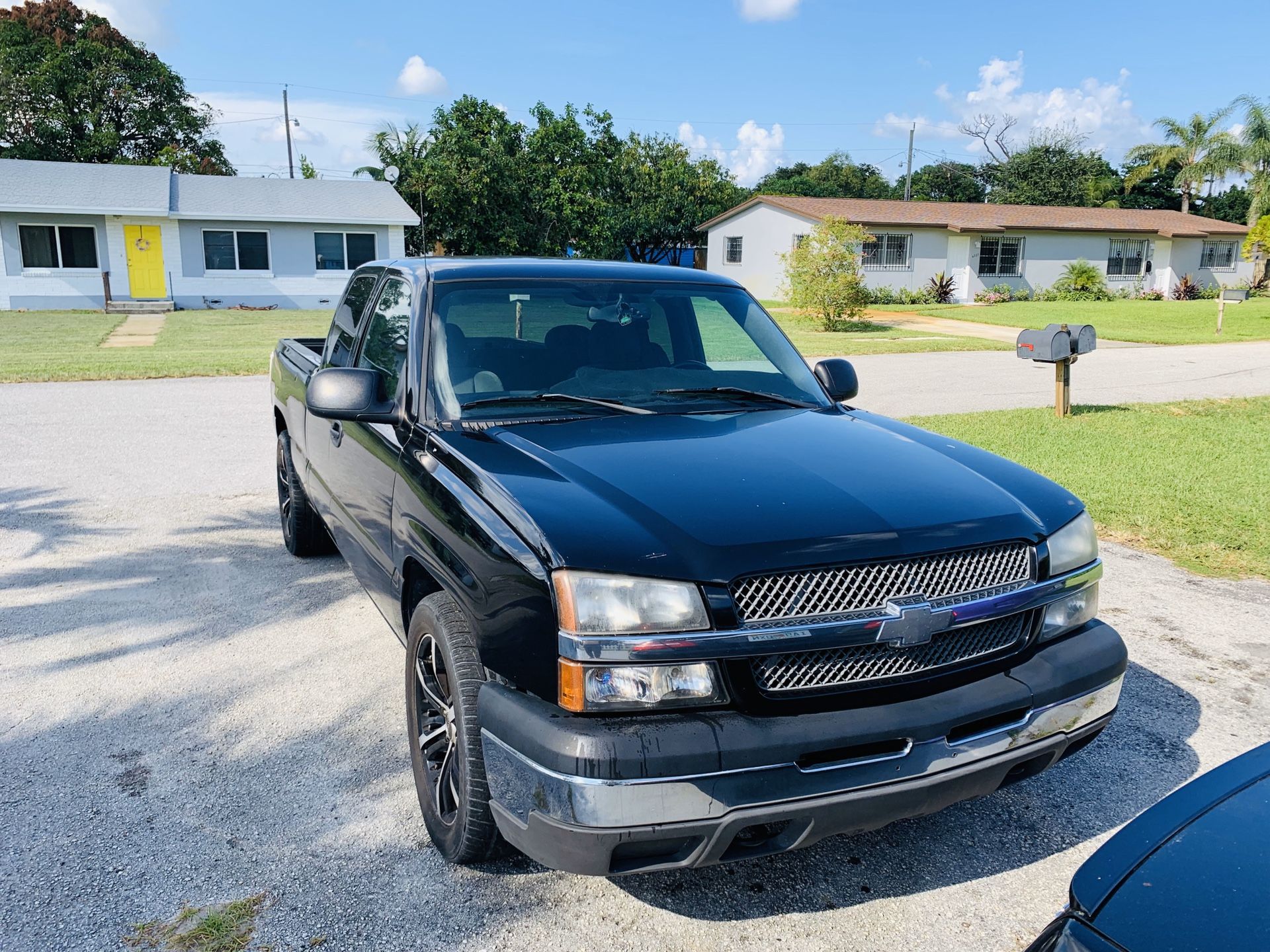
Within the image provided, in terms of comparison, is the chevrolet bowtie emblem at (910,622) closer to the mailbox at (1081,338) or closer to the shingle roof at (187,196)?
the mailbox at (1081,338)

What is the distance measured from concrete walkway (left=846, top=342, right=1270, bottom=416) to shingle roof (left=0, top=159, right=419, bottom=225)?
20.4 metres

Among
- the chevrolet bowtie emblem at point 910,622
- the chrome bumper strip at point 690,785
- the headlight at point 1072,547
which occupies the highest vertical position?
the headlight at point 1072,547

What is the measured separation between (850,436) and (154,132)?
186 feet

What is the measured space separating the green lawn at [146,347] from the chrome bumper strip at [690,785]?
13.7 m

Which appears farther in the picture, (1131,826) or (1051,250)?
(1051,250)

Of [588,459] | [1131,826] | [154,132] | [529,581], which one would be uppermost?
[154,132]

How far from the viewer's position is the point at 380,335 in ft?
14.5

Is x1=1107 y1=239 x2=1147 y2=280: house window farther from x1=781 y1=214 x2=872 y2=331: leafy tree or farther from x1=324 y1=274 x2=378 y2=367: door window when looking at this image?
x1=324 y1=274 x2=378 y2=367: door window

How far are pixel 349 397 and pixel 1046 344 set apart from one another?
8.44 m

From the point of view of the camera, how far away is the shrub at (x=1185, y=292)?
40.4 meters

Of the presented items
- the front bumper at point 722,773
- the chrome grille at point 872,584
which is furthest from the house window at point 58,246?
the chrome grille at point 872,584

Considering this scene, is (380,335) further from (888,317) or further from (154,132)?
(154,132)

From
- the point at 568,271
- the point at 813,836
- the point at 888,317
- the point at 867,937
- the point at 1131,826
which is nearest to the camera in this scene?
the point at 1131,826

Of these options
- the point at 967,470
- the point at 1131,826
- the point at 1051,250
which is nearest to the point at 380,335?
the point at 967,470
